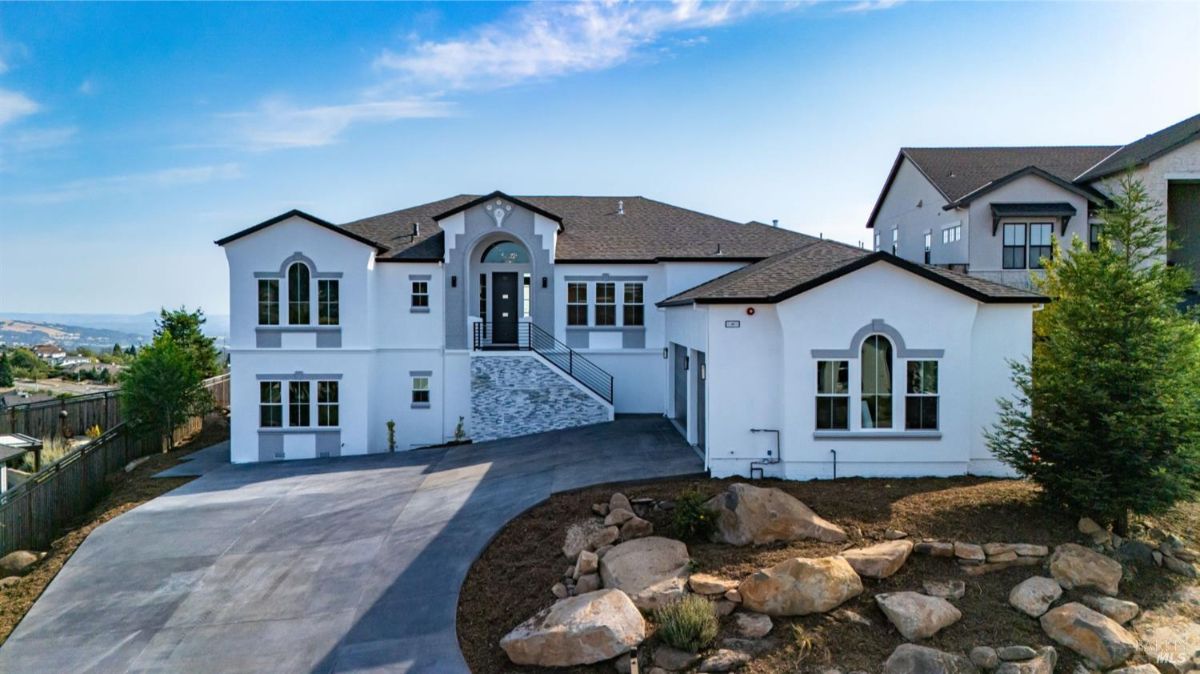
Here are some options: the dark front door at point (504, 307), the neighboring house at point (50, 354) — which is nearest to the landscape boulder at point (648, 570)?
the dark front door at point (504, 307)

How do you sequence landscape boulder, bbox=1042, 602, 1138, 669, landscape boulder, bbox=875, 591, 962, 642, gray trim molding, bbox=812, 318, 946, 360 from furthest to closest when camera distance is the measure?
1. gray trim molding, bbox=812, 318, 946, 360
2. landscape boulder, bbox=875, 591, 962, 642
3. landscape boulder, bbox=1042, 602, 1138, 669

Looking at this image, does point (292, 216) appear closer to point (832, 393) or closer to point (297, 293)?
point (297, 293)

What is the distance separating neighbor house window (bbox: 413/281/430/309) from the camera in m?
21.6

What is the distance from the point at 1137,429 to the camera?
9.82 metres

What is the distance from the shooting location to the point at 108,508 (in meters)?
15.8

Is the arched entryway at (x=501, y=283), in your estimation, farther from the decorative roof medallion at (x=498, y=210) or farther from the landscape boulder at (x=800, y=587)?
the landscape boulder at (x=800, y=587)

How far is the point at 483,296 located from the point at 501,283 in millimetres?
794

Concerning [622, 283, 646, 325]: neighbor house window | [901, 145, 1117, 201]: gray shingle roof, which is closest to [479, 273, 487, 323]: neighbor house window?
[622, 283, 646, 325]: neighbor house window

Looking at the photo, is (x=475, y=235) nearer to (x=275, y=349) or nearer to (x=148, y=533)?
(x=275, y=349)

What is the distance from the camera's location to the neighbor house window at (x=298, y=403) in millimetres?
20453

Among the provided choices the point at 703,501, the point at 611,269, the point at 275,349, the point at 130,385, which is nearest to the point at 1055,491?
the point at 703,501

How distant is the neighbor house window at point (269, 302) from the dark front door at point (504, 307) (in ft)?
22.8

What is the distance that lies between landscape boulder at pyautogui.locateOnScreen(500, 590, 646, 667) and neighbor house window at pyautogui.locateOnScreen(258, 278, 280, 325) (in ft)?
51.1

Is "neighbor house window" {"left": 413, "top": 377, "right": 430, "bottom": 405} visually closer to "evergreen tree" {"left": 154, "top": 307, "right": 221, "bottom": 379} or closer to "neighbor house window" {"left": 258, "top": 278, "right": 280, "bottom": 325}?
"neighbor house window" {"left": 258, "top": 278, "right": 280, "bottom": 325}
